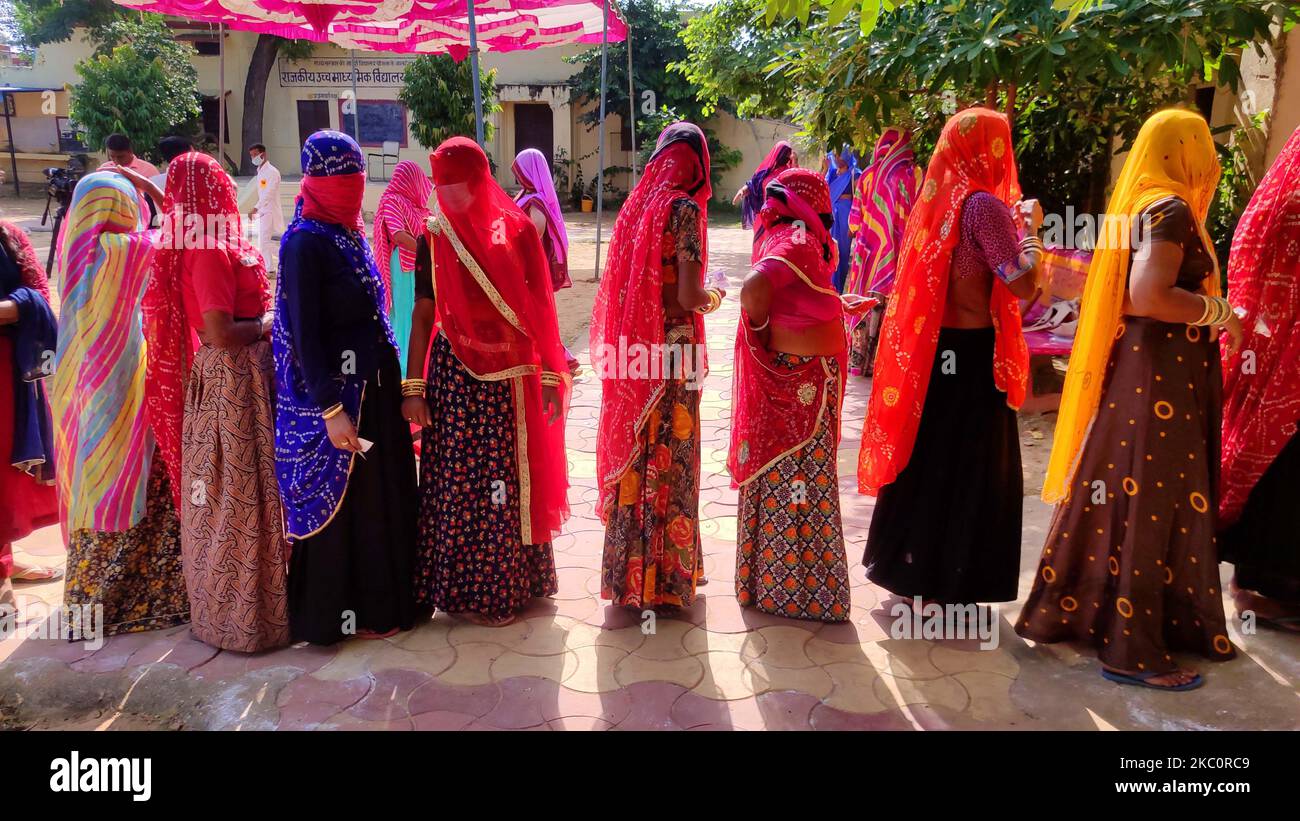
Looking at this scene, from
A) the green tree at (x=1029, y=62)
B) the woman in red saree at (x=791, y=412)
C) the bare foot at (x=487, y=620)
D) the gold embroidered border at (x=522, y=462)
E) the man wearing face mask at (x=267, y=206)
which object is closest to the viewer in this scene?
the woman in red saree at (x=791, y=412)

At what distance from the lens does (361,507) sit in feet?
10.5

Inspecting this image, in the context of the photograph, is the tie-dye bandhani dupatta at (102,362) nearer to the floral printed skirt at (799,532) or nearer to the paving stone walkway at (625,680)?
the paving stone walkway at (625,680)

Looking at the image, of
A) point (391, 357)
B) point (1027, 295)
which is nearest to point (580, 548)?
point (391, 357)

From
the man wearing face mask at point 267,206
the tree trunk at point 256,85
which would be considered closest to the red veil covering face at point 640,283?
the man wearing face mask at point 267,206

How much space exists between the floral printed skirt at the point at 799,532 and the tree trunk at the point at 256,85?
23853 mm

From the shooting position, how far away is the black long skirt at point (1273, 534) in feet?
→ 10.9

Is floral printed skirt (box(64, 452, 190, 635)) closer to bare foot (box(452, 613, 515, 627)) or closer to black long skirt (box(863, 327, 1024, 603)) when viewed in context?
bare foot (box(452, 613, 515, 627))

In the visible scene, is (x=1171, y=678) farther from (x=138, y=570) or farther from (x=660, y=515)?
(x=138, y=570)

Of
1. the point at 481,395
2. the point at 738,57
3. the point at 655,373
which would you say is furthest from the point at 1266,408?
the point at 738,57

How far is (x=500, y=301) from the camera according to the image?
10.4ft

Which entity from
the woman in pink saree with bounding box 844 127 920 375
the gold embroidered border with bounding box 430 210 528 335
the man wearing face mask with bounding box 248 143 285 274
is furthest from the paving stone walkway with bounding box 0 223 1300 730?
the man wearing face mask with bounding box 248 143 285 274

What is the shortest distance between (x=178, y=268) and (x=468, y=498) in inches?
52.5

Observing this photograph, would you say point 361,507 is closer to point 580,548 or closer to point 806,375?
point 580,548

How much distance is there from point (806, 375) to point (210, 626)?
242 cm
